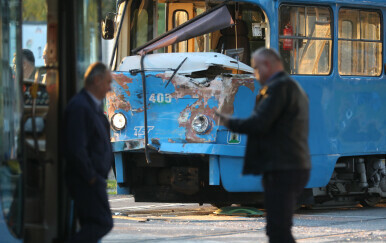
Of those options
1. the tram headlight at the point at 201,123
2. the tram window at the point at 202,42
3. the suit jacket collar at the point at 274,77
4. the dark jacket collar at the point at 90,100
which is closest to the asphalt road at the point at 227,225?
the tram headlight at the point at 201,123

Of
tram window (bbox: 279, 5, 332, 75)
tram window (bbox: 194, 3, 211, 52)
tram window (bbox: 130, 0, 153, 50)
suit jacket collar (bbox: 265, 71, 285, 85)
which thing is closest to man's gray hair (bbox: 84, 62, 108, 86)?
suit jacket collar (bbox: 265, 71, 285, 85)

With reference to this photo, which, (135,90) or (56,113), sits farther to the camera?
(135,90)

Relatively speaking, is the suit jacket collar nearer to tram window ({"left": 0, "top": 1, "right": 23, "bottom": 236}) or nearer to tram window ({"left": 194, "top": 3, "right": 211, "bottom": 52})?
tram window ({"left": 0, "top": 1, "right": 23, "bottom": 236})

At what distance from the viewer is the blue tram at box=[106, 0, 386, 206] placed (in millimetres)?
11227

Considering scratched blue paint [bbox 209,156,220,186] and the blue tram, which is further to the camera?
the blue tram

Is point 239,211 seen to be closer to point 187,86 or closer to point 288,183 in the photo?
point 187,86

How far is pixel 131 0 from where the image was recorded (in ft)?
40.6

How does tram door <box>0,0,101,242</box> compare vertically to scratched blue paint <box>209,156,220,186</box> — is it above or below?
above

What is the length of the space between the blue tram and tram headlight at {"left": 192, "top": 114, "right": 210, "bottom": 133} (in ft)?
0.05

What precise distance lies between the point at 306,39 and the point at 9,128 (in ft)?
20.0

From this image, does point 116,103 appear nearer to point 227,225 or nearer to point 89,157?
point 227,225

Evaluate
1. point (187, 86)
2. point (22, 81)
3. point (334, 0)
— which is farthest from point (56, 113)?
point (334, 0)

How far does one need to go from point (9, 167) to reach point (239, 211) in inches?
237

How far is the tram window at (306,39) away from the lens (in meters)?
11.8
